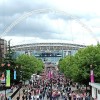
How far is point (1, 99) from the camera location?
51.6 meters

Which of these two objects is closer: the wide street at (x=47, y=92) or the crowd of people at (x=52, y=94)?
the crowd of people at (x=52, y=94)

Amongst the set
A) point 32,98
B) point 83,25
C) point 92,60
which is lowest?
point 32,98

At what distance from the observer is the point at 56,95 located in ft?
187

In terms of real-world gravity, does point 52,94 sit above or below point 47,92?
above

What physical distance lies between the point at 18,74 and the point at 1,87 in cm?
710

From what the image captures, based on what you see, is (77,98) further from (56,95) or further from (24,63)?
(24,63)

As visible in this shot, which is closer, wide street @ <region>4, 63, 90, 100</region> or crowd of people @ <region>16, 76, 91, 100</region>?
crowd of people @ <region>16, 76, 91, 100</region>

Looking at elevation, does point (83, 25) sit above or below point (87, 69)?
above

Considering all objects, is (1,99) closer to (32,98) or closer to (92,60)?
(32,98)

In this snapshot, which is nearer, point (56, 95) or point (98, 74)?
point (56, 95)

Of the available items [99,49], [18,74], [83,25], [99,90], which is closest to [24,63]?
[18,74]

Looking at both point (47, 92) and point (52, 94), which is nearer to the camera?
point (52, 94)

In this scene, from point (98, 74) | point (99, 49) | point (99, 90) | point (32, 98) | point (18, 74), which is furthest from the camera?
point (18, 74)

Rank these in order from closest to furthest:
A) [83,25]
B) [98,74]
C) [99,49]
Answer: [98,74]
[99,49]
[83,25]
